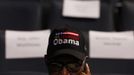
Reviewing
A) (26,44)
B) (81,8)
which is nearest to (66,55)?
(26,44)

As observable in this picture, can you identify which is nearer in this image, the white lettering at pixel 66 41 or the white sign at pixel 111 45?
the white lettering at pixel 66 41

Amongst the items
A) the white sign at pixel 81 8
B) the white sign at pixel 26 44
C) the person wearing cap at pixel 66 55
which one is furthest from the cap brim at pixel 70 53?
the white sign at pixel 81 8

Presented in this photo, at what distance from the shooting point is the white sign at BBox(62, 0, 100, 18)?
163cm

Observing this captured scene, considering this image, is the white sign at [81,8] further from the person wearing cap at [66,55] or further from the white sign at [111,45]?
the person wearing cap at [66,55]

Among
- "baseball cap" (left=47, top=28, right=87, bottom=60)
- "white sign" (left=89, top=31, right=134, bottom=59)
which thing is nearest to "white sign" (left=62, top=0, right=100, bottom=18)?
"white sign" (left=89, top=31, right=134, bottom=59)

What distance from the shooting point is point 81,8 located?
1.66 m

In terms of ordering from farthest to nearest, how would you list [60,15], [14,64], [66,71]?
1. [60,15]
2. [14,64]
3. [66,71]

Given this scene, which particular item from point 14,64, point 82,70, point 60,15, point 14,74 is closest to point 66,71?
point 82,70

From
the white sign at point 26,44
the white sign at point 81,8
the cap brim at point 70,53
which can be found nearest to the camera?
the cap brim at point 70,53

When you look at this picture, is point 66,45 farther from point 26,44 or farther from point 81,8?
point 81,8

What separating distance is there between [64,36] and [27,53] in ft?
1.98

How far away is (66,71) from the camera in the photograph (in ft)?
2.84

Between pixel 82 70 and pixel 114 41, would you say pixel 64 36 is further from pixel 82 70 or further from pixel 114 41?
pixel 114 41

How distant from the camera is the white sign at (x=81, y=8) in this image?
1.63 metres
